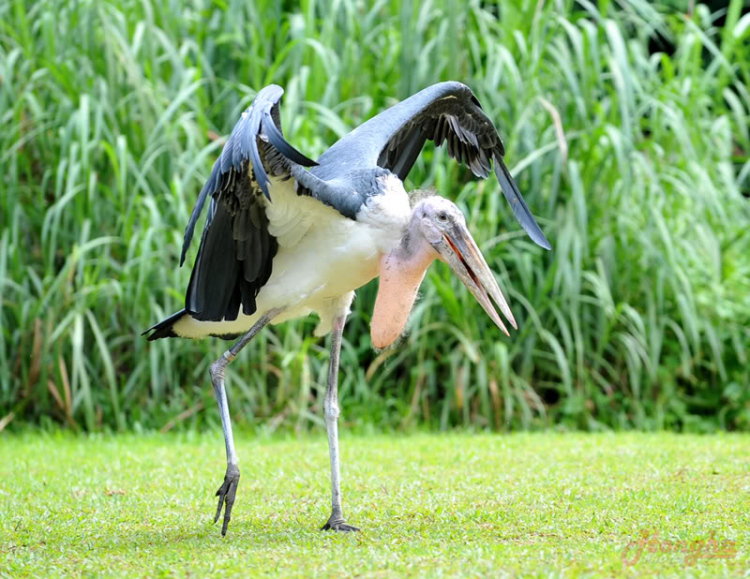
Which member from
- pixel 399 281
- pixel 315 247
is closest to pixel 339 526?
pixel 399 281

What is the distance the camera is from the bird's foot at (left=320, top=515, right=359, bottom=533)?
3674mm

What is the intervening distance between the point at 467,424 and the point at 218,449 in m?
1.66

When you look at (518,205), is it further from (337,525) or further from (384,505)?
(337,525)

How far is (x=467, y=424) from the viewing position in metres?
6.62

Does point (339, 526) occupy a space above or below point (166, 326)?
below

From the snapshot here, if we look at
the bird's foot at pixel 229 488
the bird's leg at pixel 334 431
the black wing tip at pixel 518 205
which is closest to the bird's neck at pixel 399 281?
the bird's leg at pixel 334 431

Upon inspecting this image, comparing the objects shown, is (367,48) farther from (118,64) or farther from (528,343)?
(528,343)

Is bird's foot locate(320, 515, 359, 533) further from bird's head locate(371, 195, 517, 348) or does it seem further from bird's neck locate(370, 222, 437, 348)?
bird's head locate(371, 195, 517, 348)

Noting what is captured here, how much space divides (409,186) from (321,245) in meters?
3.10

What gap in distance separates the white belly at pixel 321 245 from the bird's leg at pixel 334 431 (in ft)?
0.62

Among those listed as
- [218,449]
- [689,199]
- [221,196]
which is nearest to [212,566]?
[221,196]

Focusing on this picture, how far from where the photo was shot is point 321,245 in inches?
152

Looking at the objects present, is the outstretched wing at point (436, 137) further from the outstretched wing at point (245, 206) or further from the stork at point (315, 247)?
the outstretched wing at point (245, 206)

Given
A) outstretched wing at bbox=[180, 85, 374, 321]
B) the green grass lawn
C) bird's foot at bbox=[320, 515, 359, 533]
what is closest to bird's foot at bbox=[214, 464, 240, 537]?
the green grass lawn
